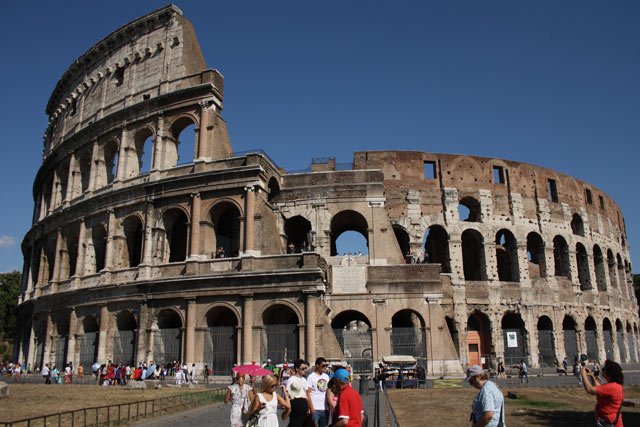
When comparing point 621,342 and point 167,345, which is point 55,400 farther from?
point 621,342

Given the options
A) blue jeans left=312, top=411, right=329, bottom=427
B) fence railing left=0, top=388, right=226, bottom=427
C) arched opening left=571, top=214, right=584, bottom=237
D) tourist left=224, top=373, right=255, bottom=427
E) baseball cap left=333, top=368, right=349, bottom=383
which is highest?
arched opening left=571, top=214, right=584, bottom=237

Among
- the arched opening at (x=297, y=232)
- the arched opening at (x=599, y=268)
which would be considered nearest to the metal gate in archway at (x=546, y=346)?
the arched opening at (x=599, y=268)

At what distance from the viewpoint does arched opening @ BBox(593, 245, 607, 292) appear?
119 ft

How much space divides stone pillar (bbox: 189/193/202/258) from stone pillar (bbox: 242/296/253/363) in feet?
11.3

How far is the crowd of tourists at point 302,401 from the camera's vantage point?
5891mm

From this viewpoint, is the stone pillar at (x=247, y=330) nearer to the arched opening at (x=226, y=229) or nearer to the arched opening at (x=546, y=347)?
the arched opening at (x=226, y=229)

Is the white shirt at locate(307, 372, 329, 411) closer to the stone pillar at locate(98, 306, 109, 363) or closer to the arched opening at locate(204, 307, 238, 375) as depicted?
the arched opening at locate(204, 307, 238, 375)

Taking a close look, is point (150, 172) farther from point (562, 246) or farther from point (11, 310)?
point (11, 310)

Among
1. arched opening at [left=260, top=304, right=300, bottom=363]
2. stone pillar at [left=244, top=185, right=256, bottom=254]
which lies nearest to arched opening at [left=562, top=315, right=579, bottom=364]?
arched opening at [left=260, top=304, right=300, bottom=363]

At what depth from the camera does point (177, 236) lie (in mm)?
28000

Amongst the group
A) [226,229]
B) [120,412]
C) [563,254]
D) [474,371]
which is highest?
[226,229]

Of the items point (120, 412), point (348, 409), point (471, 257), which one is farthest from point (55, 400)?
point (471, 257)

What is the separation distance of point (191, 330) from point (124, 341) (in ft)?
13.3

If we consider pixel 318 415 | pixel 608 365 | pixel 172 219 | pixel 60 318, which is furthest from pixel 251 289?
pixel 608 365
